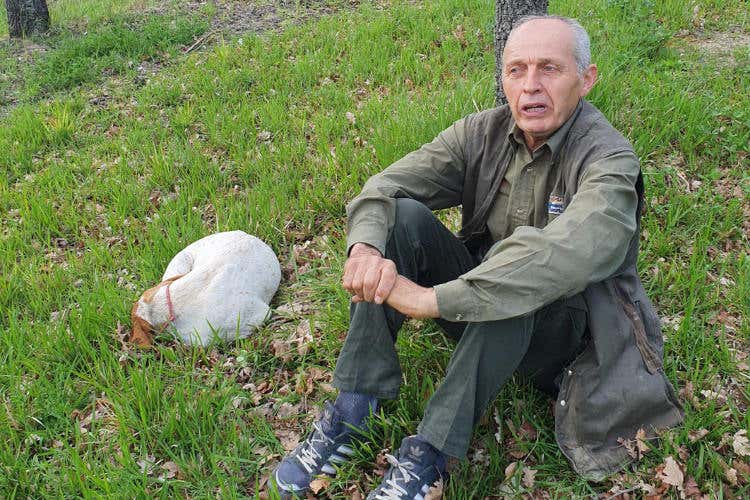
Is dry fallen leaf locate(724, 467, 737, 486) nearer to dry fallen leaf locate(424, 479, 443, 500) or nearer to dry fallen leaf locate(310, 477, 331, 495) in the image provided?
dry fallen leaf locate(424, 479, 443, 500)

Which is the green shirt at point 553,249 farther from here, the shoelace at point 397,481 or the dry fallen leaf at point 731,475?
the dry fallen leaf at point 731,475

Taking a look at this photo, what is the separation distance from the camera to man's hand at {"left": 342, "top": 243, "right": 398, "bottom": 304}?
2.51 metres

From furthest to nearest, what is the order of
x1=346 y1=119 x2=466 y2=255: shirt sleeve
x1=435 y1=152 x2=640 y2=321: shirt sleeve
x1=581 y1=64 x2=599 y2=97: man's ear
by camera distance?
x1=346 y1=119 x2=466 y2=255: shirt sleeve → x1=581 y1=64 x2=599 y2=97: man's ear → x1=435 y1=152 x2=640 y2=321: shirt sleeve

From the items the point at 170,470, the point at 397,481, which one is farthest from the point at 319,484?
the point at 170,470

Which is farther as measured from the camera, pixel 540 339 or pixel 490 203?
pixel 490 203

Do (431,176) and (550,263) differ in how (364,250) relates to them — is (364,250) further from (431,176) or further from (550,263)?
(550,263)

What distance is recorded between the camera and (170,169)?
5.52m

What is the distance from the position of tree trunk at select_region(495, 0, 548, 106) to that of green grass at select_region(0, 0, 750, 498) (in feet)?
1.17

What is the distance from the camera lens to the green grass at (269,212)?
9.57 ft

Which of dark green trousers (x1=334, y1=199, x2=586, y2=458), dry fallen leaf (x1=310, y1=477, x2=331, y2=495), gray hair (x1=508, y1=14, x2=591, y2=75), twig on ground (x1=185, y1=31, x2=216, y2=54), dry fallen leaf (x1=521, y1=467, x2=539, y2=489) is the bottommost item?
dry fallen leaf (x1=521, y1=467, x2=539, y2=489)

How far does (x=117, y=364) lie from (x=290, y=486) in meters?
1.42

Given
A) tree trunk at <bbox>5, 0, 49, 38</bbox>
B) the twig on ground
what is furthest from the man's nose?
tree trunk at <bbox>5, 0, 49, 38</bbox>

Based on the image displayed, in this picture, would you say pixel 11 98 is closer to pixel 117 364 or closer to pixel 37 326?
pixel 37 326

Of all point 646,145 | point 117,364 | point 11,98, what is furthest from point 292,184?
point 11,98
